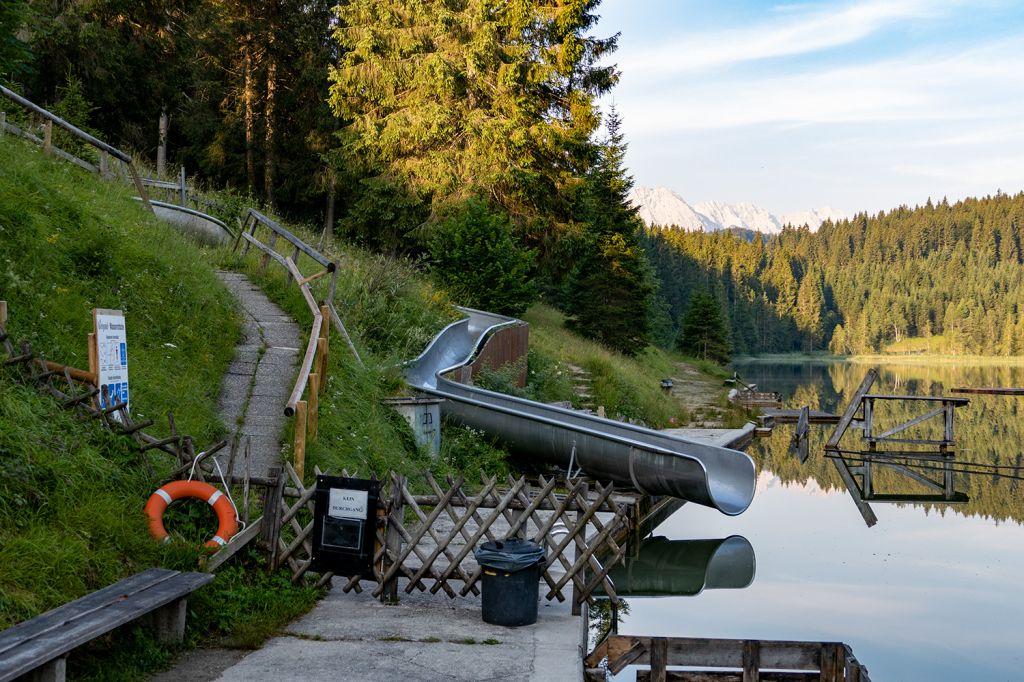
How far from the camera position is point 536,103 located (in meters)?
31.9

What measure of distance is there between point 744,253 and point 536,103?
172014mm

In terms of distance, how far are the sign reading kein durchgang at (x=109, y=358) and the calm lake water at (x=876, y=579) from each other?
19.3 feet

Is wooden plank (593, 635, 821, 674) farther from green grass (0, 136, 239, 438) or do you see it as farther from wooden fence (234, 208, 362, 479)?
green grass (0, 136, 239, 438)

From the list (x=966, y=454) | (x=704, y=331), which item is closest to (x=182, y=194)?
(x=966, y=454)

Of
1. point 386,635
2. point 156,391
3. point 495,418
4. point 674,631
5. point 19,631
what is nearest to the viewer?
point 19,631

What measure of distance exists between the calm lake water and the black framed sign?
10.7 ft

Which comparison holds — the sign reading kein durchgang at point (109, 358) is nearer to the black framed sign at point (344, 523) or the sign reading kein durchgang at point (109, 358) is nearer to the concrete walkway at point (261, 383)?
the concrete walkway at point (261, 383)

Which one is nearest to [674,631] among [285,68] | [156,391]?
[156,391]

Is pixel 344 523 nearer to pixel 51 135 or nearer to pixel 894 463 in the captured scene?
pixel 51 135

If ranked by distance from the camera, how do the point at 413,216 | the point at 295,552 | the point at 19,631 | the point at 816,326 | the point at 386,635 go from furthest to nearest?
the point at 816,326
the point at 413,216
the point at 295,552
the point at 386,635
the point at 19,631

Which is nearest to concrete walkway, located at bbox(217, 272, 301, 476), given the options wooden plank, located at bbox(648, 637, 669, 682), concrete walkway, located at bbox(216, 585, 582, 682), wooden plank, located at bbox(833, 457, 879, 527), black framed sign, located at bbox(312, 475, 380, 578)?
black framed sign, located at bbox(312, 475, 380, 578)

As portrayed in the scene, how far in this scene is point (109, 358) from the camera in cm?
880

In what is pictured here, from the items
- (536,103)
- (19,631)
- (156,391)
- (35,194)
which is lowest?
(19,631)

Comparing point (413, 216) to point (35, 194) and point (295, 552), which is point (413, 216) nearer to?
point (35, 194)
